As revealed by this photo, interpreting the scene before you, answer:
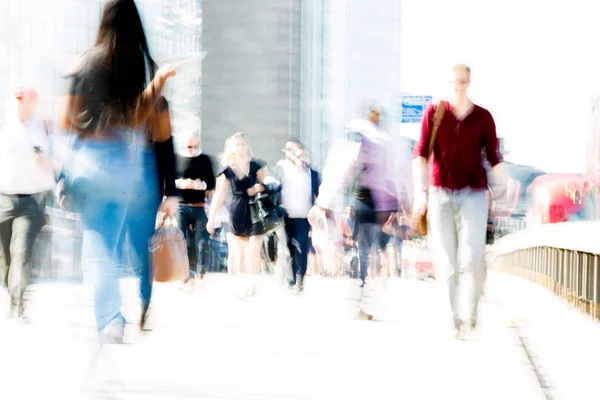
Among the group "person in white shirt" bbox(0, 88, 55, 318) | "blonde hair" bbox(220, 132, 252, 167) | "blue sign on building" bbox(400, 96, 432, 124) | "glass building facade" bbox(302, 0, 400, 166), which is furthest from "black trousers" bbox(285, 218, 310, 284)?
"glass building facade" bbox(302, 0, 400, 166)

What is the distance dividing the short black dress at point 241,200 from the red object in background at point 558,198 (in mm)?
8790

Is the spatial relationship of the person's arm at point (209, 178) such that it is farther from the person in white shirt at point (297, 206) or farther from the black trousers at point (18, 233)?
the black trousers at point (18, 233)

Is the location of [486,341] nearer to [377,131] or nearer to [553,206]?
[377,131]

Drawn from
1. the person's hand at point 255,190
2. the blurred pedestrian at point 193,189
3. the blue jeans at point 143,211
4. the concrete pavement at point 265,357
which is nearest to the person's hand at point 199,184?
the blurred pedestrian at point 193,189

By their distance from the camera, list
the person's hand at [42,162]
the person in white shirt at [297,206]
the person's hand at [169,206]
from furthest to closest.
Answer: the person in white shirt at [297,206] → the person's hand at [42,162] → the person's hand at [169,206]

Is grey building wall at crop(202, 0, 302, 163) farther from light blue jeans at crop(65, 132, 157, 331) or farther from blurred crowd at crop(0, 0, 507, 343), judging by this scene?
light blue jeans at crop(65, 132, 157, 331)

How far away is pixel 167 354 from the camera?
6.46m

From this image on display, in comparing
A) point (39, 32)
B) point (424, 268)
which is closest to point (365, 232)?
point (424, 268)

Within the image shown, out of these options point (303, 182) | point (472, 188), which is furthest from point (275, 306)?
point (472, 188)

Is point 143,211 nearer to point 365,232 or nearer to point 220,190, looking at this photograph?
point 365,232

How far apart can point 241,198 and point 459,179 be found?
4.45 metres

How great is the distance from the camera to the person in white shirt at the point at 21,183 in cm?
809

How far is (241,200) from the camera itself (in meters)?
11.3

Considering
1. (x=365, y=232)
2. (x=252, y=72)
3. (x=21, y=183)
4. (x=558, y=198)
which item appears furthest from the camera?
(x=252, y=72)
